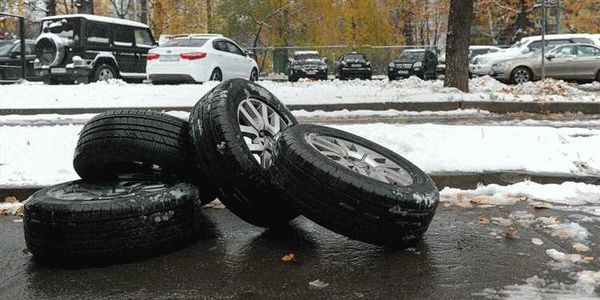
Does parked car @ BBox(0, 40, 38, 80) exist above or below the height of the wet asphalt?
above

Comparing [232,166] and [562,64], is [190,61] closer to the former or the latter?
[232,166]

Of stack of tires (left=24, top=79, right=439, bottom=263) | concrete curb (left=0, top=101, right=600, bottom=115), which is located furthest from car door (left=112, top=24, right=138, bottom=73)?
stack of tires (left=24, top=79, right=439, bottom=263)

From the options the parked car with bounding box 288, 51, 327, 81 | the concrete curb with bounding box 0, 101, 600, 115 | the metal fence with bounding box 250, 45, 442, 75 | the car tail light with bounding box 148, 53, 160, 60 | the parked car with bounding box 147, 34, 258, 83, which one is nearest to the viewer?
the concrete curb with bounding box 0, 101, 600, 115

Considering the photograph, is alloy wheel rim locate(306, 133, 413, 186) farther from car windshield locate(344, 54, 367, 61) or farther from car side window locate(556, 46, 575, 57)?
car windshield locate(344, 54, 367, 61)

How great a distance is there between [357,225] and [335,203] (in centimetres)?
20

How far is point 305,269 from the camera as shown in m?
3.58

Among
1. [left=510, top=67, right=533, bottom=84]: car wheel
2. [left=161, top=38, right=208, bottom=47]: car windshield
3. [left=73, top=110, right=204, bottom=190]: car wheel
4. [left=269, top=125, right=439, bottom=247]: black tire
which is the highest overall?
[left=161, top=38, right=208, bottom=47]: car windshield

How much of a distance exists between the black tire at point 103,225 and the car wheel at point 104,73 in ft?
50.8

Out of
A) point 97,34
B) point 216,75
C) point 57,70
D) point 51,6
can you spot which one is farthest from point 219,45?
point 51,6

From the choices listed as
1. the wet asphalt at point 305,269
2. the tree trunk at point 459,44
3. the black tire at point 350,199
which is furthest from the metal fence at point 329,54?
the black tire at point 350,199

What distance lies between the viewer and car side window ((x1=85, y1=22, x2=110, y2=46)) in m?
18.5

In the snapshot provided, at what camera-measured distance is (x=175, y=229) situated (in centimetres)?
387

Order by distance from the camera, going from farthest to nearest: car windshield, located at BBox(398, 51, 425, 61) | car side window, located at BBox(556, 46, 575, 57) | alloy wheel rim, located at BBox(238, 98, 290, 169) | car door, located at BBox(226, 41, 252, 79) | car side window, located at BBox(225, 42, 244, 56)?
car windshield, located at BBox(398, 51, 425, 61) < car side window, located at BBox(556, 46, 575, 57) < car side window, located at BBox(225, 42, 244, 56) < car door, located at BBox(226, 41, 252, 79) < alloy wheel rim, located at BBox(238, 98, 290, 169)

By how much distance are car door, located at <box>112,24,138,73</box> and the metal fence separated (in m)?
17.3
